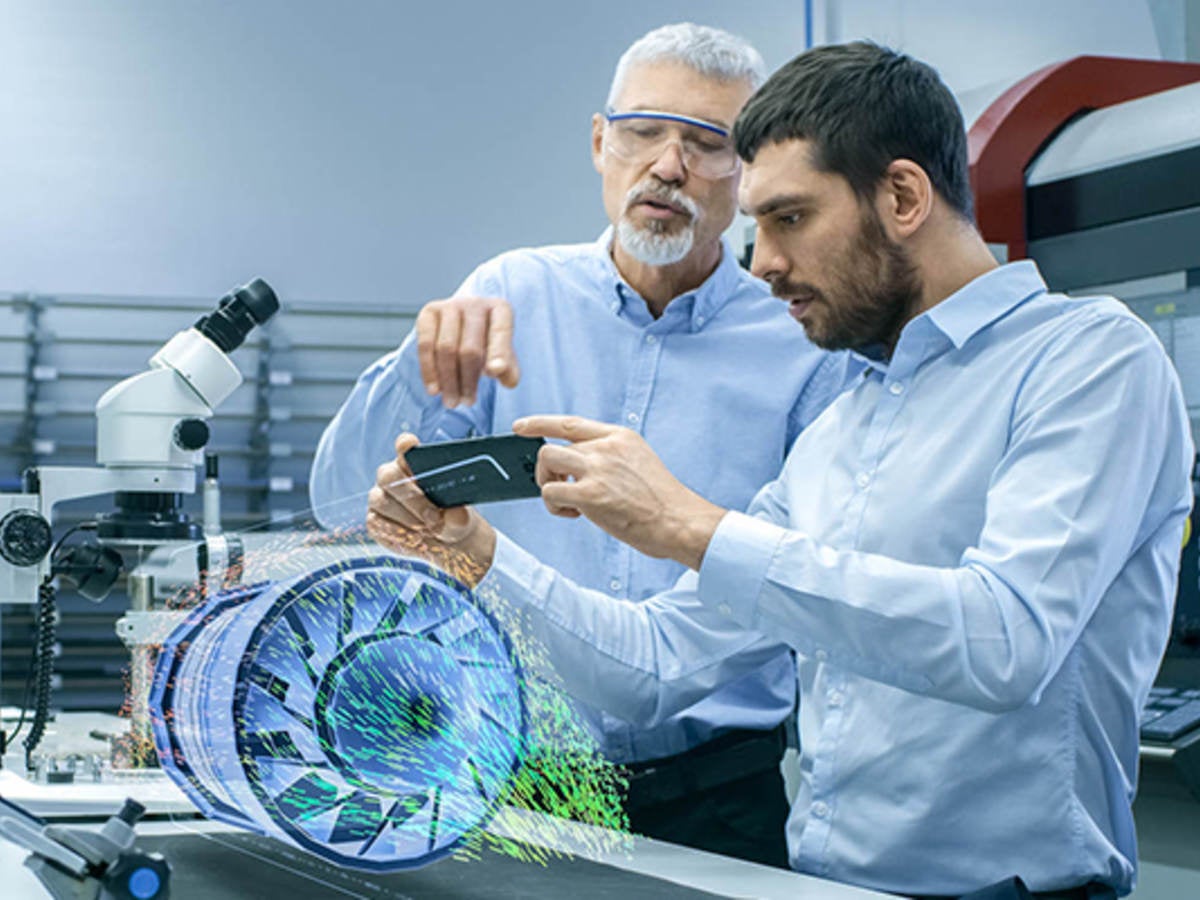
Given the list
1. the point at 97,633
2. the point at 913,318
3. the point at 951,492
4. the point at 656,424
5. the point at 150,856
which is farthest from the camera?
the point at 97,633

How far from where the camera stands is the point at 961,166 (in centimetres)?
162

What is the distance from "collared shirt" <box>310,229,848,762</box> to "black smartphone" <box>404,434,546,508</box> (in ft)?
1.27

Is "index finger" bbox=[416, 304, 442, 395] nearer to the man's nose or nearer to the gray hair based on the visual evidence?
the man's nose

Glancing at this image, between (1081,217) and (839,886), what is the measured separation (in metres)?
1.48

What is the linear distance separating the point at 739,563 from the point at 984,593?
0.75ft

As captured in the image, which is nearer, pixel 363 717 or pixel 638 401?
pixel 363 717

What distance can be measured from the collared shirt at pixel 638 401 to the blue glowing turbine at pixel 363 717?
0.49 meters

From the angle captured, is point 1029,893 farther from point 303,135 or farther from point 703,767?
point 303,135

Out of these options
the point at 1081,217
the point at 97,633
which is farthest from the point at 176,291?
the point at 1081,217

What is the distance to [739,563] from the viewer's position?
4.60 ft

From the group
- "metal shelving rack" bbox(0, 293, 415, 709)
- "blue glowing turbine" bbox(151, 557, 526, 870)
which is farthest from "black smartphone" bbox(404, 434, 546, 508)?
"metal shelving rack" bbox(0, 293, 415, 709)

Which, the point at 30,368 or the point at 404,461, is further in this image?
the point at 30,368

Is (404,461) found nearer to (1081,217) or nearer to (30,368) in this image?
(1081,217)

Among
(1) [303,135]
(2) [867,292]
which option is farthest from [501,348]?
(1) [303,135]
